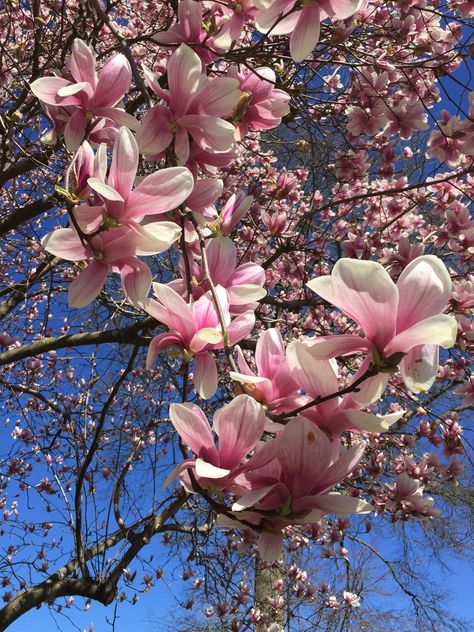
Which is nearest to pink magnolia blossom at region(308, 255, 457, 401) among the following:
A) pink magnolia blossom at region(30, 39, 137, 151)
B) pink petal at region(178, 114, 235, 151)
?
pink petal at region(178, 114, 235, 151)

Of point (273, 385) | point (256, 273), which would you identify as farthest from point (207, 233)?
point (273, 385)

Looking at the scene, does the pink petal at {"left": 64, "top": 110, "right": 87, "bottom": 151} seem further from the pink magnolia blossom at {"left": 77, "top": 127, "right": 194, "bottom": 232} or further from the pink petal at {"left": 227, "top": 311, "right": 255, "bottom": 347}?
the pink petal at {"left": 227, "top": 311, "right": 255, "bottom": 347}

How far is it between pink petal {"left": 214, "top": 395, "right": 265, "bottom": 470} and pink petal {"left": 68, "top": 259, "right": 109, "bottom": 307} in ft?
0.96

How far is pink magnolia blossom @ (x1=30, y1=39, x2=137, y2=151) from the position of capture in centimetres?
92

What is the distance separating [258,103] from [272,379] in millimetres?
687

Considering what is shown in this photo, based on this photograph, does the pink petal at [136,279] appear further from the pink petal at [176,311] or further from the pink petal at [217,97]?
the pink petal at [217,97]

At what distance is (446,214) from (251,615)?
320 centimetres

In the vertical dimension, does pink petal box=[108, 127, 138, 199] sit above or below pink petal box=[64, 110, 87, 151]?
below

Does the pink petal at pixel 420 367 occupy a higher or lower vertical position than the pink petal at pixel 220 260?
lower

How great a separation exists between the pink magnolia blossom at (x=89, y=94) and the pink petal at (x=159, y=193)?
268mm

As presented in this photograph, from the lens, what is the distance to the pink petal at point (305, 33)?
3.20ft

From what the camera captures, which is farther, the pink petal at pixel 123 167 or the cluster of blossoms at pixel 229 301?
the pink petal at pixel 123 167

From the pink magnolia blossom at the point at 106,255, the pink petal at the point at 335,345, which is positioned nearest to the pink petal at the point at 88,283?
the pink magnolia blossom at the point at 106,255

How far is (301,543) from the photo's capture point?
376 cm
